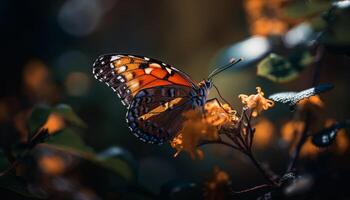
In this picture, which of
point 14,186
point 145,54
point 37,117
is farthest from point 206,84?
point 145,54

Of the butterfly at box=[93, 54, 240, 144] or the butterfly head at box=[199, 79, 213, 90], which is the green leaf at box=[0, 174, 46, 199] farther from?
the butterfly head at box=[199, 79, 213, 90]

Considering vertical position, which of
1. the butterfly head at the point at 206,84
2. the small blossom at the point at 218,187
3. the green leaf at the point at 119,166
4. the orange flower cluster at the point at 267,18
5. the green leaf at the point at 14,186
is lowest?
the green leaf at the point at 14,186

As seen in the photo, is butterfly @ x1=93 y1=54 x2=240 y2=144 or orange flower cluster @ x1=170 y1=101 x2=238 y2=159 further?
butterfly @ x1=93 y1=54 x2=240 y2=144

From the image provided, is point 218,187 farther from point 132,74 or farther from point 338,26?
point 338,26

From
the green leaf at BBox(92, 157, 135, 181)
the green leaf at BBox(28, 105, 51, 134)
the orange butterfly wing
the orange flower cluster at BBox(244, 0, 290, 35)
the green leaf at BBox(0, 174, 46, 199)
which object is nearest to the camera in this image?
the green leaf at BBox(0, 174, 46, 199)

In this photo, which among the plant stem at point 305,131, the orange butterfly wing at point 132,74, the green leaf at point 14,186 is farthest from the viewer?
the orange butterfly wing at point 132,74

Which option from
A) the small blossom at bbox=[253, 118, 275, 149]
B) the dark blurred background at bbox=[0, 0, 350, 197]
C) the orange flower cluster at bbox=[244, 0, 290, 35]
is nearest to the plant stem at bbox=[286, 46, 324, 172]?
the dark blurred background at bbox=[0, 0, 350, 197]

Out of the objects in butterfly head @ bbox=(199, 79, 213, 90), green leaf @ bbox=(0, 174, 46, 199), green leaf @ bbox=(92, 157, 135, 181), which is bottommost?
green leaf @ bbox=(0, 174, 46, 199)

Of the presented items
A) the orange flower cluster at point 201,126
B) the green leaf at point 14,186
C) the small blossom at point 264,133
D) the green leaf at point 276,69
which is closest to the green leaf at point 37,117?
the green leaf at point 14,186

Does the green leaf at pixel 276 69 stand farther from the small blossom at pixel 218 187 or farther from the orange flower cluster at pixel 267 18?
the orange flower cluster at pixel 267 18
